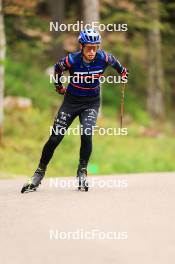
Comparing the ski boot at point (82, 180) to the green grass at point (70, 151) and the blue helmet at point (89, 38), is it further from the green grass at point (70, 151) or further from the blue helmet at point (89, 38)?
the green grass at point (70, 151)

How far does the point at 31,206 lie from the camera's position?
771 cm

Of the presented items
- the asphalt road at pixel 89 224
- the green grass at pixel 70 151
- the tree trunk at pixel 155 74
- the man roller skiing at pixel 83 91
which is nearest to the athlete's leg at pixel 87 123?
the man roller skiing at pixel 83 91

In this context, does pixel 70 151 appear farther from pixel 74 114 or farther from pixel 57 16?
pixel 57 16

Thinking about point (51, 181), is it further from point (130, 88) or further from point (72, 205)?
point (130, 88)

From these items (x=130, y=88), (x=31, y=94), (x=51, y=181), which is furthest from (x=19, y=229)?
(x=130, y=88)

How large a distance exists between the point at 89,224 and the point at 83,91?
82.4 inches

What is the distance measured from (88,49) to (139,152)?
10047 millimetres

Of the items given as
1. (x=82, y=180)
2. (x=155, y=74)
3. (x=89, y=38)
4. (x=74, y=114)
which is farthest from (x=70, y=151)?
(x=89, y=38)

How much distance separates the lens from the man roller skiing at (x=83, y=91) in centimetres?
812

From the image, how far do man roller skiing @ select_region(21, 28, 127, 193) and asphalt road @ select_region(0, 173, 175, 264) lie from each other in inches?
18.7

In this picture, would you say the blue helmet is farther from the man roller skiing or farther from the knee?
the knee

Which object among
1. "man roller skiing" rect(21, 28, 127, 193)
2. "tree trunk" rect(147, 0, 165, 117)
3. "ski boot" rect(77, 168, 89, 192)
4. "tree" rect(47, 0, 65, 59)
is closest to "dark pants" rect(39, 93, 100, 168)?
"man roller skiing" rect(21, 28, 127, 193)

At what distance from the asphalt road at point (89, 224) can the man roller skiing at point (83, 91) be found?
475 mm

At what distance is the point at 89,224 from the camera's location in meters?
6.89
